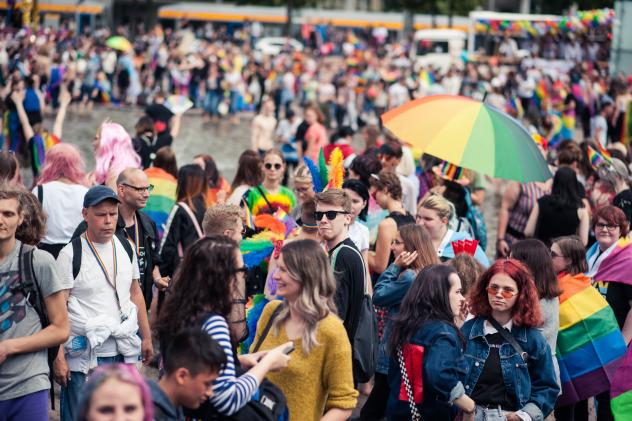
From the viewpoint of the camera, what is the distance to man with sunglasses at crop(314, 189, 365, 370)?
18.0 ft

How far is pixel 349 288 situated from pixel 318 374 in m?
1.35

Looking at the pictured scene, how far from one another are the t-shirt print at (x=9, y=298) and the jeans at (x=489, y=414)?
2.28 m

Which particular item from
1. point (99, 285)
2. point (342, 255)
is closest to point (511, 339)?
point (342, 255)

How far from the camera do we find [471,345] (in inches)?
198

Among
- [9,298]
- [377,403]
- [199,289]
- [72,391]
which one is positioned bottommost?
[377,403]

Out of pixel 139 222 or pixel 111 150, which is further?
pixel 111 150

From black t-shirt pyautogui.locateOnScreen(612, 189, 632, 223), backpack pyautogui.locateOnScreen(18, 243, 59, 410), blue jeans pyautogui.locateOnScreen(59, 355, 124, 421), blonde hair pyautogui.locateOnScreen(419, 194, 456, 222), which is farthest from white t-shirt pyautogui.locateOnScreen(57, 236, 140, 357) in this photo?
black t-shirt pyautogui.locateOnScreen(612, 189, 632, 223)

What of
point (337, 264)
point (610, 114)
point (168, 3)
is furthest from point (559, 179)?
point (168, 3)

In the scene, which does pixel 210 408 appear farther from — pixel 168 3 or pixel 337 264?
pixel 168 3

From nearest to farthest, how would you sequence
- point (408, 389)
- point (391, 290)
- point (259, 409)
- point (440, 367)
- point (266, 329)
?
point (259, 409) < point (266, 329) < point (440, 367) < point (408, 389) < point (391, 290)

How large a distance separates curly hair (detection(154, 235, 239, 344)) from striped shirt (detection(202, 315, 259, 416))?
69 mm

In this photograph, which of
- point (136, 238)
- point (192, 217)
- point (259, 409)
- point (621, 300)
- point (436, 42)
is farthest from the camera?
point (436, 42)

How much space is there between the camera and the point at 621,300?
6.41 meters

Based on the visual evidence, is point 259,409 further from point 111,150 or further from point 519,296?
point 111,150
